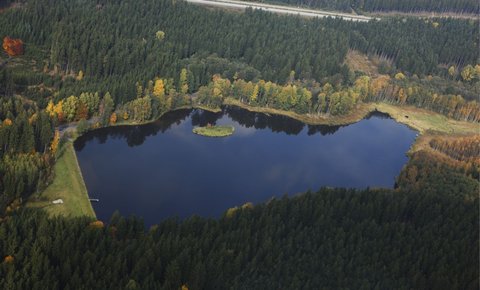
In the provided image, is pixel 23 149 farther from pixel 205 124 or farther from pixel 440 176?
pixel 440 176

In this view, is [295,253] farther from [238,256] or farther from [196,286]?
[196,286]

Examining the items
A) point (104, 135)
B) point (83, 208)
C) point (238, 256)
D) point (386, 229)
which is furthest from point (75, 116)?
point (386, 229)

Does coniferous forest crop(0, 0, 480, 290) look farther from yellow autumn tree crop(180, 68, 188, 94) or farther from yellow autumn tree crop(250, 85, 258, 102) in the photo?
yellow autumn tree crop(250, 85, 258, 102)

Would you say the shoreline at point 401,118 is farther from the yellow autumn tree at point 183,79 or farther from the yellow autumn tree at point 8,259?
the yellow autumn tree at point 8,259

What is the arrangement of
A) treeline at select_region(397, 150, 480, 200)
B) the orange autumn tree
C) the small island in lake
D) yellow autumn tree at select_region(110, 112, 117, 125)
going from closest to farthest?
treeline at select_region(397, 150, 480, 200) → yellow autumn tree at select_region(110, 112, 117, 125) → the small island in lake → the orange autumn tree

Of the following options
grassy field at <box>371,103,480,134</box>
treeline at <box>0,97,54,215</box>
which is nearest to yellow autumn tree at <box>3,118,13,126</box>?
treeline at <box>0,97,54,215</box>
